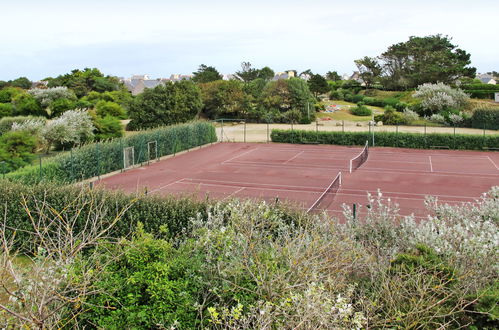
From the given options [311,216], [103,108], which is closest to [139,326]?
[311,216]

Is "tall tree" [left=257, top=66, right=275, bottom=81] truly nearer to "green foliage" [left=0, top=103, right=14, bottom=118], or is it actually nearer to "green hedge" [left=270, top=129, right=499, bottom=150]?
"green foliage" [left=0, top=103, right=14, bottom=118]

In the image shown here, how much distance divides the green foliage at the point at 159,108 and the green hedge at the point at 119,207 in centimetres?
3291

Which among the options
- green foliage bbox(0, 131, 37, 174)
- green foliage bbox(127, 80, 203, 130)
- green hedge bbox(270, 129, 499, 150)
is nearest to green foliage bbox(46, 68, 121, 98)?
green foliage bbox(127, 80, 203, 130)

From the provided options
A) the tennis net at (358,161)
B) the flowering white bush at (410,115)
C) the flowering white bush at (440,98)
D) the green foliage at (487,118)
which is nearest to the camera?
the tennis net at (358,161)

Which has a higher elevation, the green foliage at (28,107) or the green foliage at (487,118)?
the green foliage at (28,107)

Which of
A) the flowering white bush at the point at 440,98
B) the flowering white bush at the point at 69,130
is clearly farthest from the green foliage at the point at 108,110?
the flowering white bush at the point at 440,98

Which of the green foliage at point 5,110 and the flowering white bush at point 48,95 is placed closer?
the green foliage at point 5,110

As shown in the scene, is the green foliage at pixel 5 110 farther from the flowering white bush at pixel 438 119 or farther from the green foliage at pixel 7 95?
the flowering white bush at pixel 438 119

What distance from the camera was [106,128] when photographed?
4366cm

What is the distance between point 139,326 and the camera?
305 inches

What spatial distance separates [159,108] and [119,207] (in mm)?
35388

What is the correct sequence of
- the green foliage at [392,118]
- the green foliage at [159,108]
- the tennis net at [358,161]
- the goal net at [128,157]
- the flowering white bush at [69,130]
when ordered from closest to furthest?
the goal net at [128,157] → the tennis net at [358,161] → the flowering white bush at [69,130] → the green foliage at [159,108] → the green foliage at [392,118]

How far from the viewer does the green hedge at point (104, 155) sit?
2403 cm

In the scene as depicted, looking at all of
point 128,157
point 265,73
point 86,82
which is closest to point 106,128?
point 128,157
